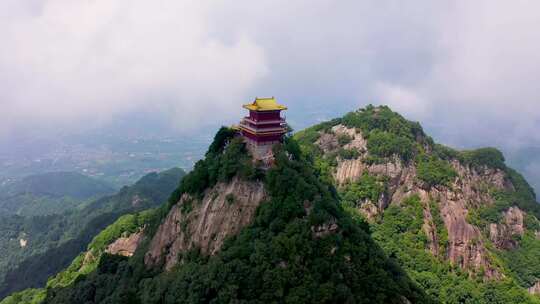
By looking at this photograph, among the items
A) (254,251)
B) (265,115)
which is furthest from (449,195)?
(254,251)

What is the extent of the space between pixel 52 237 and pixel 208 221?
152 metres

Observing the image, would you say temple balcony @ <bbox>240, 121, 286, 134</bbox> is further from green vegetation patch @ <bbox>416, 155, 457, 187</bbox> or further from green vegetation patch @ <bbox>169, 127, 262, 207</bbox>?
green vegetation patch @ <bbox>416, 155, 457, 187</bbox>

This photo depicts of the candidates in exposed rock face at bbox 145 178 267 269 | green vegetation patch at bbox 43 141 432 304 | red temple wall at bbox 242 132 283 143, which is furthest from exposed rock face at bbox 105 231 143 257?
red temple wall at bbox 242 132 283 143

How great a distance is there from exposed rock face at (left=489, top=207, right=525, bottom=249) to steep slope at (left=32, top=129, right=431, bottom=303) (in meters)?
46.9

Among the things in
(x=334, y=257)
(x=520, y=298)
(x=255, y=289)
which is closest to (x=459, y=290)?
(x=520, y=298)

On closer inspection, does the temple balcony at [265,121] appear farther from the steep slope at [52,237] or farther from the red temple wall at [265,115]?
the steep slope at [52,237]

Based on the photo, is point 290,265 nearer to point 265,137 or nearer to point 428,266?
point 265,137

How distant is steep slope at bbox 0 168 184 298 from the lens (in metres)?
130

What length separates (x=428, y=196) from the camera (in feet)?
302

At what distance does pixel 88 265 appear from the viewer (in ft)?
285

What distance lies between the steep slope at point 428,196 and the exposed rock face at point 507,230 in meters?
0.21

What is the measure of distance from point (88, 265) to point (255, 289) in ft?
180

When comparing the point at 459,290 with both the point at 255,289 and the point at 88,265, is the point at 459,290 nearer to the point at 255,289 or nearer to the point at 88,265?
the point at 255,289

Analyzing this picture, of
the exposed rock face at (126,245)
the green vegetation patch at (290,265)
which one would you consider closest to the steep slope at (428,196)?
the green vegetation patch at (290,265)
